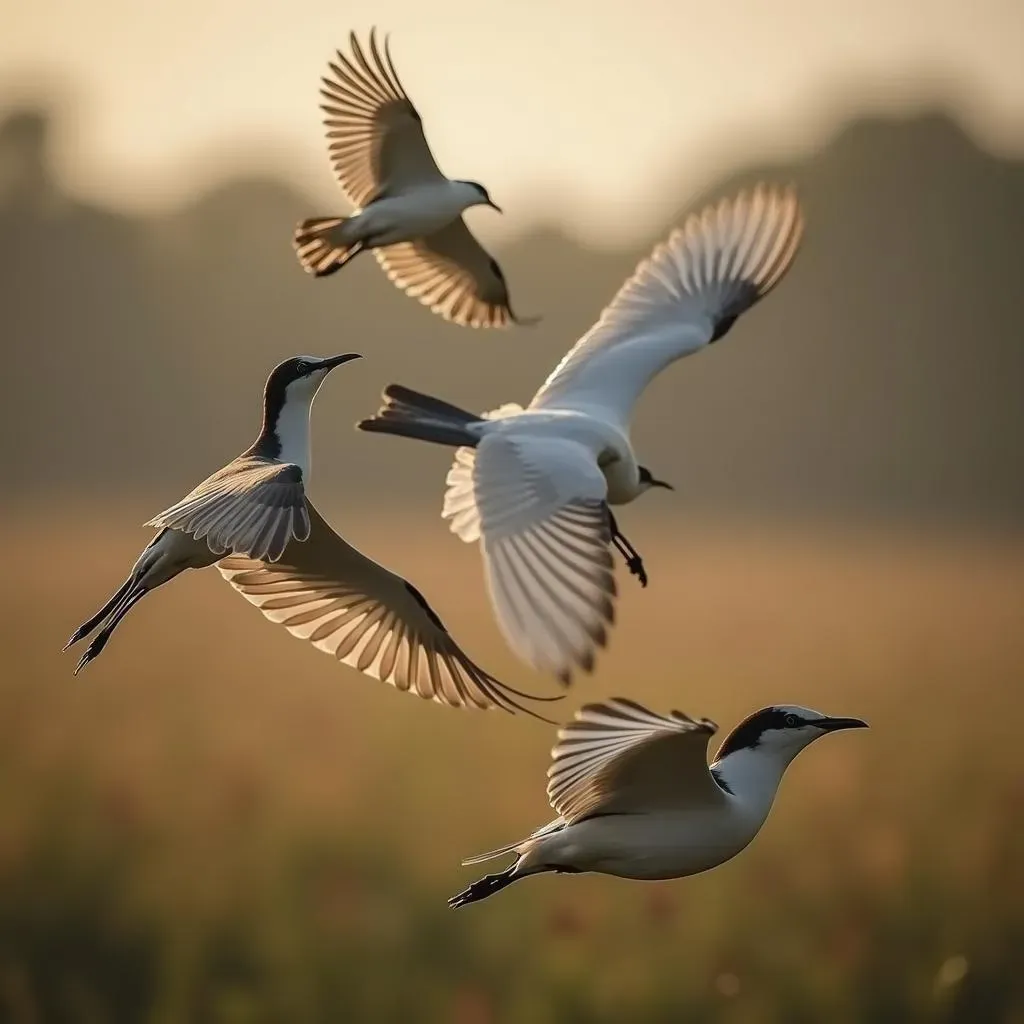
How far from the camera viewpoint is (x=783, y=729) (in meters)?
4.30

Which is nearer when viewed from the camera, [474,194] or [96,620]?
[96,620]

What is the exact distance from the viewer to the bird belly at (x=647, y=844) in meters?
4.08

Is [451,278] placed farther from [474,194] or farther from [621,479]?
[621,479]

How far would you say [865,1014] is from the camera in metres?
13.0

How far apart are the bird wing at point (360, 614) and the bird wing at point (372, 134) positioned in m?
1.49

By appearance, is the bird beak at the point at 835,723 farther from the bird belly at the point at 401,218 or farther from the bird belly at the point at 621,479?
the bird belly at the point at 401,218

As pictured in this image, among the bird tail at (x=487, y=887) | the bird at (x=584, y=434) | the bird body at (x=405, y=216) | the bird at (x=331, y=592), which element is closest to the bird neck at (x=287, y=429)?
the bird at (x=331, y=592)

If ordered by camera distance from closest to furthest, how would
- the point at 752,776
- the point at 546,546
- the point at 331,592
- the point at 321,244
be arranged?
1. the point at 546,546
2. the point at 752,776
3. the point at 331,592
4. the point at 321,244

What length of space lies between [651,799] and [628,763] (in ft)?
0.57

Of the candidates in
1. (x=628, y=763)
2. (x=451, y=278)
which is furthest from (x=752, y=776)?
(x=451, y=278)

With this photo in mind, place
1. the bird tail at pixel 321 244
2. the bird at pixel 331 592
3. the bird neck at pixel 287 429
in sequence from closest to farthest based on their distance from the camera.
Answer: the bird at pixel 331 592 → the bird neck at pixel 287 429 → the bird tail at pixel 321 244

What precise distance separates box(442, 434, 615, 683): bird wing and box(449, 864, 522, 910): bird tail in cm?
77

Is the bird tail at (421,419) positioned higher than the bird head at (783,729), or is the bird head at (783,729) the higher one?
the bird tail at (421,419)

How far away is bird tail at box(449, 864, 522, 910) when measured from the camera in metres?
4.07
